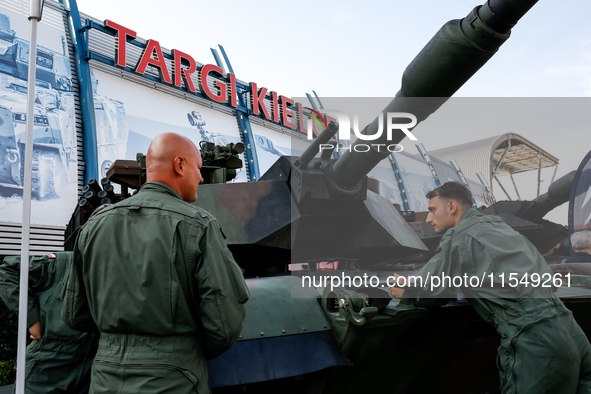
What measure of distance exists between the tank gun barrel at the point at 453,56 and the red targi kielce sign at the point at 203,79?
7.10 m

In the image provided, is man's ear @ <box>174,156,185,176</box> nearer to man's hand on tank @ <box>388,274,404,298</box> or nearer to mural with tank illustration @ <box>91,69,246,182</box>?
man's hand on tank @ <box>388,274,404,298</box>

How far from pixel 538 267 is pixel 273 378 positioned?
5.46 ft

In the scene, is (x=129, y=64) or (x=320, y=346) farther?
(x=129, y=64)

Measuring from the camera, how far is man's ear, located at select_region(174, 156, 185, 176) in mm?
2293

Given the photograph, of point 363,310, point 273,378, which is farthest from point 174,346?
point 363,310

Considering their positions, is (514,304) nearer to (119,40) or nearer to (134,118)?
(134,118)

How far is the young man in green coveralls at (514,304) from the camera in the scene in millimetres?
2730

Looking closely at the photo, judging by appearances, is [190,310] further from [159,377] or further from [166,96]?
[166,96]

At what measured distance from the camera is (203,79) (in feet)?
47.0

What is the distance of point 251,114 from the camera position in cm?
1584

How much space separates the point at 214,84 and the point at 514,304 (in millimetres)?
13165

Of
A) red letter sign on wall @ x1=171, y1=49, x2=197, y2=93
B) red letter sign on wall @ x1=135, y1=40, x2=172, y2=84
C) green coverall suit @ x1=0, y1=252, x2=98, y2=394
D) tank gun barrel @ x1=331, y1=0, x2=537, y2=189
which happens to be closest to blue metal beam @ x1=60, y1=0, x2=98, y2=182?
red letter sign on wall @ x1=135, y1=40, x2=172, y2=84

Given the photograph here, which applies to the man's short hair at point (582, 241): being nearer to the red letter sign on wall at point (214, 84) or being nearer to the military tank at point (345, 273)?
the military tank at point (345, 273)

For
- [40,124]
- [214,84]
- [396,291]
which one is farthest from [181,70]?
[396,291]
